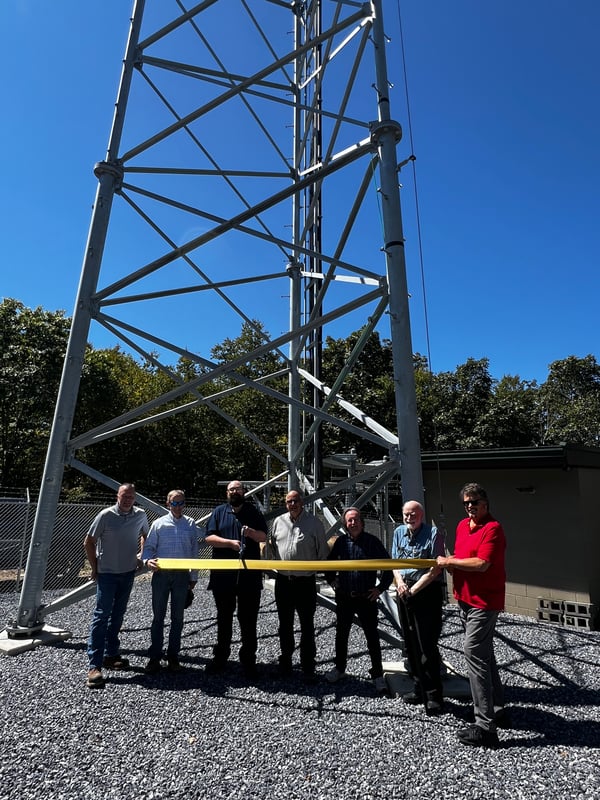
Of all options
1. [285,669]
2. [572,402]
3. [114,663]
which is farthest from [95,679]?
[572,402]

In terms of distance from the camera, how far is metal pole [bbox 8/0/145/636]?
549 centimetres

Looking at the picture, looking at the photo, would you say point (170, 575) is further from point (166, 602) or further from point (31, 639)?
point (31, 639)

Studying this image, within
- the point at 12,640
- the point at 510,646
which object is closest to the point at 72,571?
the point at 12,640

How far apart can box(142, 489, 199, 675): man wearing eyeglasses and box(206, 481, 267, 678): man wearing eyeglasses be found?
0.31 meters

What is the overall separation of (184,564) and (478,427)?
76.1 feet

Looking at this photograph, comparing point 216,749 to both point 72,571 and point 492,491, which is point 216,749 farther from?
point 72,571

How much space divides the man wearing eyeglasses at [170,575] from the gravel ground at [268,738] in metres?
0.23

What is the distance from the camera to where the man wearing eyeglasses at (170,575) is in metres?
4.73

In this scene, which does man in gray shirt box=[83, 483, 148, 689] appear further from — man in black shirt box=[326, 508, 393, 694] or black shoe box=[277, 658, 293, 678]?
man in black shirt box=[326, 508, 393, 694]

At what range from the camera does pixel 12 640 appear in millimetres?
5348

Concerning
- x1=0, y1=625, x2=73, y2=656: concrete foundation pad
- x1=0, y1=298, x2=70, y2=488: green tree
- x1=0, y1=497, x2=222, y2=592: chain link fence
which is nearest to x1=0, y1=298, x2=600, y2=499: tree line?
x1=0, y1=298, x2=70, y2=488: green tree

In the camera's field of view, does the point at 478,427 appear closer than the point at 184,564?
No

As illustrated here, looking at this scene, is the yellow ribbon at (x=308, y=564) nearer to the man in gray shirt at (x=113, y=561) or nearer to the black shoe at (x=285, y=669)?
the man in gray shirt at (x=113, y=561)

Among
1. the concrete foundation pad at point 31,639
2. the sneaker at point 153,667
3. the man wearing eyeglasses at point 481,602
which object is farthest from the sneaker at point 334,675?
the concrete foundation pad at point 31,639
